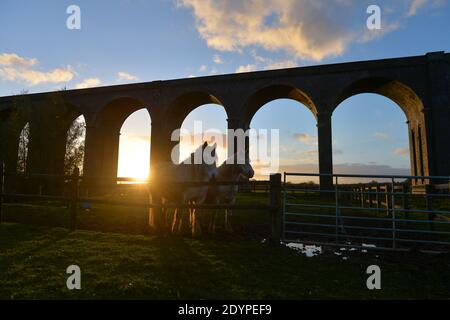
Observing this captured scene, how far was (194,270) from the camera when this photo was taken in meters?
4.12

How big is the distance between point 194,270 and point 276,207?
2627 mm

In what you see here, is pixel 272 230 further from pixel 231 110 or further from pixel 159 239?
pixel 231 110

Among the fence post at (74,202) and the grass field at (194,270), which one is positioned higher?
the fence post at (74,202)

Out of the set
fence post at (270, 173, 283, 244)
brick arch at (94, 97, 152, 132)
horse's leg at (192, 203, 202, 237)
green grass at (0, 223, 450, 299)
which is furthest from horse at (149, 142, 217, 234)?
brick arch at (94, 97, 152, 132)

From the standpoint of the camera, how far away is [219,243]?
6.01 meters

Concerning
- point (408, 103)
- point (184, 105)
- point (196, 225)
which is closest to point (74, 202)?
point (196, 225)

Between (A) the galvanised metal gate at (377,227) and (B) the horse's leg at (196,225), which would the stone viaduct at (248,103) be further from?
(B) the horse's leg at (196,225)

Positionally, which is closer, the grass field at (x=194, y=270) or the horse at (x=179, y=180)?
the grass field at (x=194, y=270)

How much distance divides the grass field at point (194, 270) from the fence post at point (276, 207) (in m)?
0.33

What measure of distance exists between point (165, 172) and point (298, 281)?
495cm

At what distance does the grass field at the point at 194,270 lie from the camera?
3332 mm

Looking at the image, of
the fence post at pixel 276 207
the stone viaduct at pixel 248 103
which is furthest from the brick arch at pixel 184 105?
the fence post at pixel 276 207

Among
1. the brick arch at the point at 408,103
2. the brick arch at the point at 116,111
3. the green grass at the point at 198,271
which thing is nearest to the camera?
the green grass at the point at 198,271

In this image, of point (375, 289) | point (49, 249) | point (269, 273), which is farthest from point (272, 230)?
point (49, 249)
